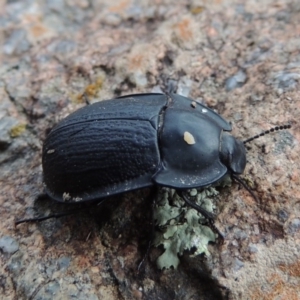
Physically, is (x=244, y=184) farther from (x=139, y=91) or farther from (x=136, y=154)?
(x=139, y=91)

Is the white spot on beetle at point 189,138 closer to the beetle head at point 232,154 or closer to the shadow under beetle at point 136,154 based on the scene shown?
the shadow under beetle at point 136,154

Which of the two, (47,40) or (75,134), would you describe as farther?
(47,40)

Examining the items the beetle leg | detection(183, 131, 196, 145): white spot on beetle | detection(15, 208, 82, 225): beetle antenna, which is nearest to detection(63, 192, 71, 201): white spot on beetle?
detection(15, 208, 82, 225): beetle antenna

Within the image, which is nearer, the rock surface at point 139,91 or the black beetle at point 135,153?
the rock surface at point 139,91

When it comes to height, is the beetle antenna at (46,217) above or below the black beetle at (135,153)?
below

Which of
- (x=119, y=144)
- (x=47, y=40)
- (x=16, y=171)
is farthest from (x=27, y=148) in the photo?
(x=47, y=40)

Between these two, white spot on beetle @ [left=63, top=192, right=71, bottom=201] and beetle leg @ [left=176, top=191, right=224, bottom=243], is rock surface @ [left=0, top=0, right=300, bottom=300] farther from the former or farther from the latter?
white spot on beetle @ [left=63, top=192, right=71, bottom=201]

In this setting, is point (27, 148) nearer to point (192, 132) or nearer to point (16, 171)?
point (16, 171)

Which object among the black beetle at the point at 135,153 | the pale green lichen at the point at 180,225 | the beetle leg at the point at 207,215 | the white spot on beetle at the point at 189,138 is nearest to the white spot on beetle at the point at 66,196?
the black beetle at the point at 135,153
